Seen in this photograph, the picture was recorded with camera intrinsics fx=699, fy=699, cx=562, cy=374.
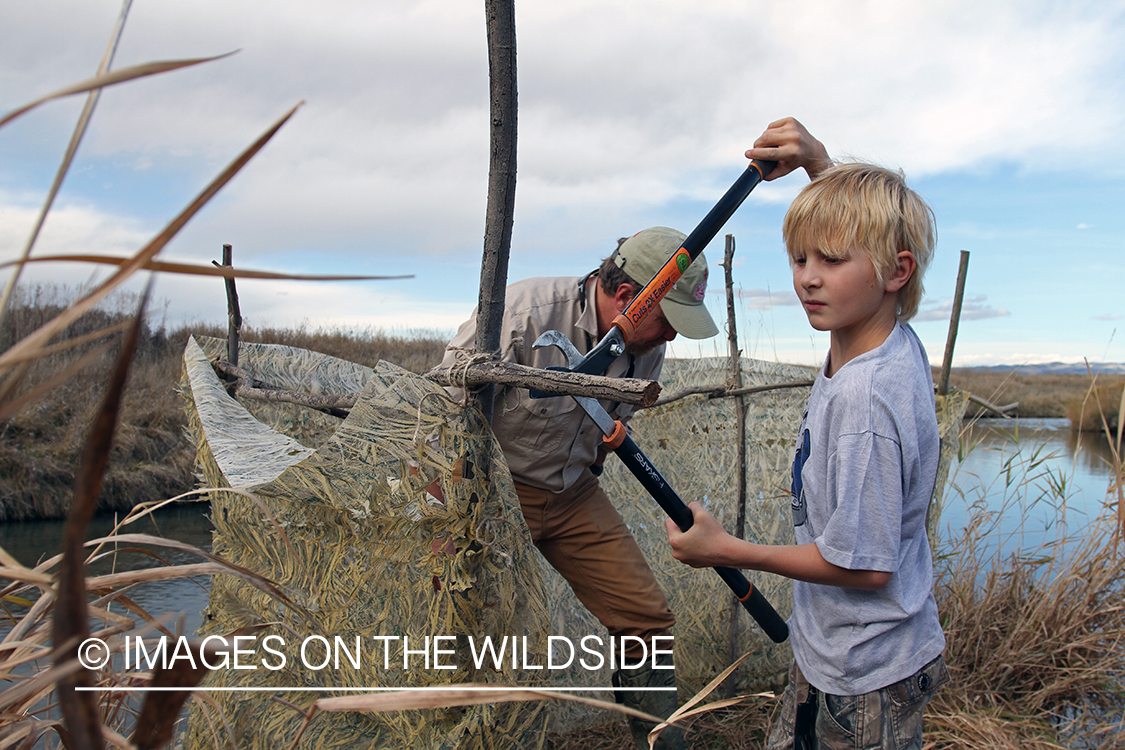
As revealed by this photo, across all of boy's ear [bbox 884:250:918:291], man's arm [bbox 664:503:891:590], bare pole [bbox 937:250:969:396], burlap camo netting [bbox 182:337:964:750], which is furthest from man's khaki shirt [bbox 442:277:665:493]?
bare pole [bbox 937:250:969:396]

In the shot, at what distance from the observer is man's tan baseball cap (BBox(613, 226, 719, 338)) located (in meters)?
2.08

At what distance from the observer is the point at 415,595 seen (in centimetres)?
149

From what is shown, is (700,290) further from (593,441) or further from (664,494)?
(664,494)

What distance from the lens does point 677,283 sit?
2.11 m

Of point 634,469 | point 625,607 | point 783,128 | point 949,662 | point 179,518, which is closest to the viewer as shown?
point 634,469

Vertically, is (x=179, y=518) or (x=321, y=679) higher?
(x=321, y=679)

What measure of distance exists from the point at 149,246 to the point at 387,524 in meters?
1.08

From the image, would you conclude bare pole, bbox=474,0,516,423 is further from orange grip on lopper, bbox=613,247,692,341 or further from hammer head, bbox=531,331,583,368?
orange grip on lopper, bbox=613,247,692,341

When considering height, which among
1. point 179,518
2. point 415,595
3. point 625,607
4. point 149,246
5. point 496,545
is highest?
point 149,246

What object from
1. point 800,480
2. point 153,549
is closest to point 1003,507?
point 800,480

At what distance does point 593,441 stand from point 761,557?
1073 millimetres

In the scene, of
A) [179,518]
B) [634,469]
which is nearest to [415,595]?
[634,469]

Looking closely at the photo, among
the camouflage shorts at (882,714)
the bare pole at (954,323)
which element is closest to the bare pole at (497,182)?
the camouflage shorts at (882,714)

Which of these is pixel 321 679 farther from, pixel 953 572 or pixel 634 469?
pixel 953 572
